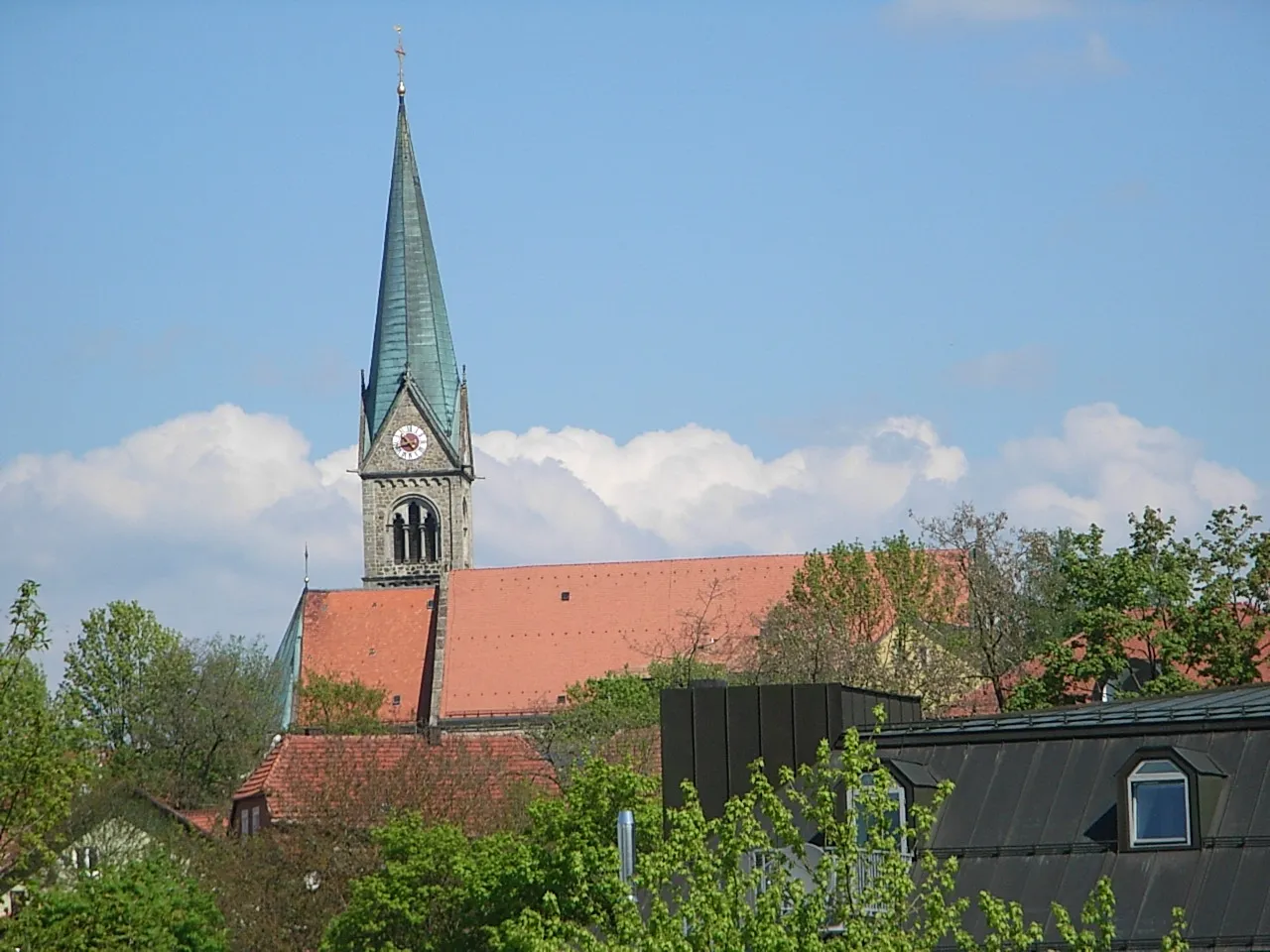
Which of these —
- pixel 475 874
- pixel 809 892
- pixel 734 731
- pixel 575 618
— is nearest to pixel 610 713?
pixel 575 618

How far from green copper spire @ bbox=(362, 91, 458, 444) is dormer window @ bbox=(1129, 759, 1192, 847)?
8568cm

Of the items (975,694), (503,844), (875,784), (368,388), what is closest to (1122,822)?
(875,784)

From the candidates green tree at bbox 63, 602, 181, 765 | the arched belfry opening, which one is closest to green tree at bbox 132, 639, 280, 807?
green tree at bbox 63, 602, 181, 765

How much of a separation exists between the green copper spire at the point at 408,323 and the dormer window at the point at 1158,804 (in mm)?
85677

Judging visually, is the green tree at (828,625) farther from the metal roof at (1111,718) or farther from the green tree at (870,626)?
the metal roof at (1111,718)

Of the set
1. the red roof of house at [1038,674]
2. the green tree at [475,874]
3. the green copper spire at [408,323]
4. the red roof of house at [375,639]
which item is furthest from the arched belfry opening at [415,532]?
the green tree at [475,874]

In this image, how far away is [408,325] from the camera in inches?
4254

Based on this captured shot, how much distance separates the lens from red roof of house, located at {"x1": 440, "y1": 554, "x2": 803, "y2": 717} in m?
87.3

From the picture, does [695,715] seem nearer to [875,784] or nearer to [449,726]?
[875,784]

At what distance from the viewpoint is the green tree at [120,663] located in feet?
276

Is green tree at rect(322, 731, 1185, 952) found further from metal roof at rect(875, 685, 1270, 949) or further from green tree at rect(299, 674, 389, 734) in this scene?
green tree at rect(299, 674, 389, 734)

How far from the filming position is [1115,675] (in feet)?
153

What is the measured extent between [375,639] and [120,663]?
1071 centimetres

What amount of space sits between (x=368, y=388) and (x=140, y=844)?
186ft
